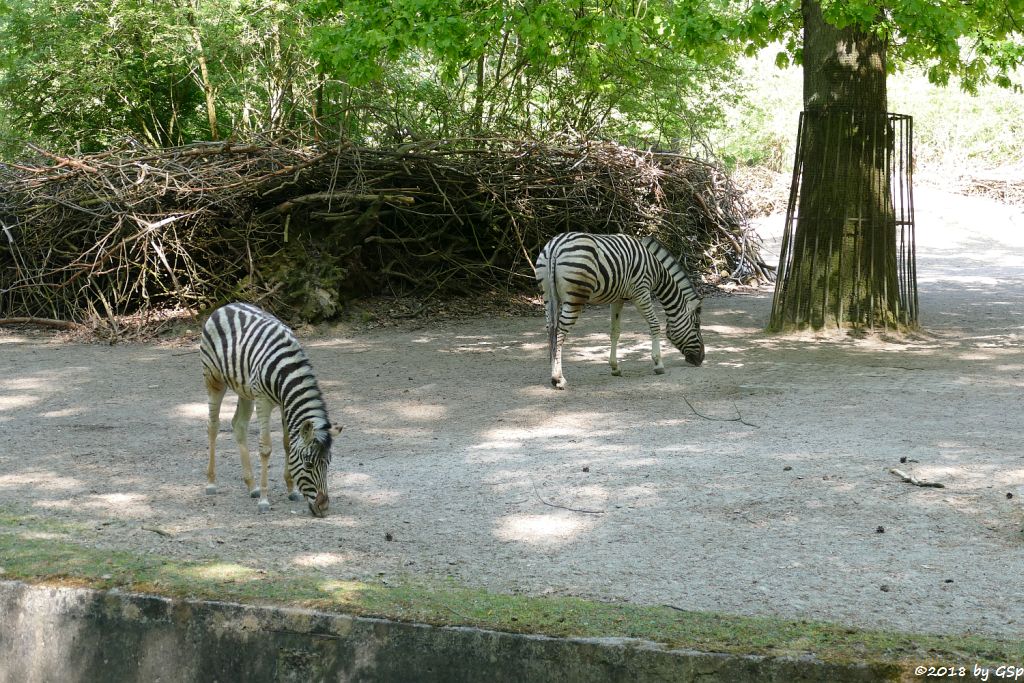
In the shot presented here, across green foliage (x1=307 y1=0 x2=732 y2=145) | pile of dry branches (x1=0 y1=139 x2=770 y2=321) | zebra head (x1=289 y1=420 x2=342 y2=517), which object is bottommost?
zebra head (x1=289 y1=420 x2=342 y2=517)

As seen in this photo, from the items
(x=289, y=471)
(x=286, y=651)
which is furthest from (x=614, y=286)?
(x=286, y=651)

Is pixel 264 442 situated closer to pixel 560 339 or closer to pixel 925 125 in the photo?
pixel 560 339

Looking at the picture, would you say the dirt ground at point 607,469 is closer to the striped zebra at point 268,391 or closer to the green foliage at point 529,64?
the striped zebra at point 268,391

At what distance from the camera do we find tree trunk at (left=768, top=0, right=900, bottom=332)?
35.8 ft

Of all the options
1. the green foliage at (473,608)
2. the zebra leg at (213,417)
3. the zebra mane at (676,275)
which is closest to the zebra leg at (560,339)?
the zebra mane at (676,275)

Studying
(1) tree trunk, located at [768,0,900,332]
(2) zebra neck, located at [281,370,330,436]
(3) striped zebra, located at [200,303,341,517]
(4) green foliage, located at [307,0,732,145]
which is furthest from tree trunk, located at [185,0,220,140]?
(2) zebra neck, located at [281,370,330,436]

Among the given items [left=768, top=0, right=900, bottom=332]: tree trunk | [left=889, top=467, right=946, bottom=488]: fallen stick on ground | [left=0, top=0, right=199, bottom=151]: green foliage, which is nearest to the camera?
[left=889, top=467, right=946, bottom=488]: fallen stick on ground

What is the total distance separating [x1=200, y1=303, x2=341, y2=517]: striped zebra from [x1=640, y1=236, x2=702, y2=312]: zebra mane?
5277 millimetres

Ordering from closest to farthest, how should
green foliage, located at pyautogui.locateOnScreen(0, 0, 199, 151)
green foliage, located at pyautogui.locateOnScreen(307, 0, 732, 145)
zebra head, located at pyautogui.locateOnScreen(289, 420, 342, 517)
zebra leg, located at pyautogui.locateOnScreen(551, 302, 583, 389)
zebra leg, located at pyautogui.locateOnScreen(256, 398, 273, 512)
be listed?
zebra head, located at pyautogui.locateOnScreen(289, 420, 342, 517), zebra leg, located at pyautogui.locateOnScreen(256, 398, 273, 512), zebra leg, located at pyautogui.locateOnScreen(551, 302, 583, 389), green foliage, located at pyautogui.locateOnScreen(307, 0, 732, 145), green foliage, located at pyautogui.locateOnScreen(0, 0, 199, 151)

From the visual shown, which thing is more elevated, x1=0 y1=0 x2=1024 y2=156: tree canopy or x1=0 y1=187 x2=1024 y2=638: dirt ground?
x1=0 y1=0 x2=1024 y2=156: tree canopy

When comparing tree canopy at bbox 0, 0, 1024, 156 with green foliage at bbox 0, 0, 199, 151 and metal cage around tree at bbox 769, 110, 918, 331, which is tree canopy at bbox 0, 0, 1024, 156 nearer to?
green foliage at bbox 0, 0, 199, 151

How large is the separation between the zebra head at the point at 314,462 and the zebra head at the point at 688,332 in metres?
5.30

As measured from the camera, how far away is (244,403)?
620cm

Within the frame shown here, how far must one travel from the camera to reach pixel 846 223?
11.0 m
